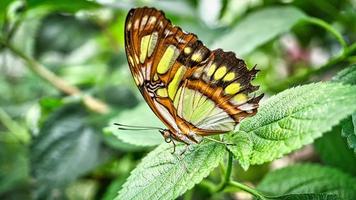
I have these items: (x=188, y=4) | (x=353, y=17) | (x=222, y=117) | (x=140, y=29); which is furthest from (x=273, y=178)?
(x=188, y=4)

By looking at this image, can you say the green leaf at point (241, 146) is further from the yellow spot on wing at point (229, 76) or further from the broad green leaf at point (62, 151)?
the broad green leaf at point (62, 151)

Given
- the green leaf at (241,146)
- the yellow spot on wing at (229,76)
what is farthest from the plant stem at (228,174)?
the yellow spot on wing at (229,76)

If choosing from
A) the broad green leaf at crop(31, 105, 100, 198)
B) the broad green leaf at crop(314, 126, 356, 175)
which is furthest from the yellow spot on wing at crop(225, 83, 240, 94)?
the broad green leaf at crop(31, 105, 100, 198)

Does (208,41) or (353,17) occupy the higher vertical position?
(208,41)

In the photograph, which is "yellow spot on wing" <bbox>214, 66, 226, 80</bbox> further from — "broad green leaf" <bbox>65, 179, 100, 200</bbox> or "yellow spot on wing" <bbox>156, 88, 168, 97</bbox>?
"broad green leaf" <bbox>65, 179, 100, 200</bbox>

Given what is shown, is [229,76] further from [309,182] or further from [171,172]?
[309,182]

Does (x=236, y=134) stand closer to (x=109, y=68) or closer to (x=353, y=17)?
(x=353, y=17)

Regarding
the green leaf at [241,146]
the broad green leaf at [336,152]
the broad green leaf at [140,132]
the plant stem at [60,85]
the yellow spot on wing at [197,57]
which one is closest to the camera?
the green leaf at [241,146]
